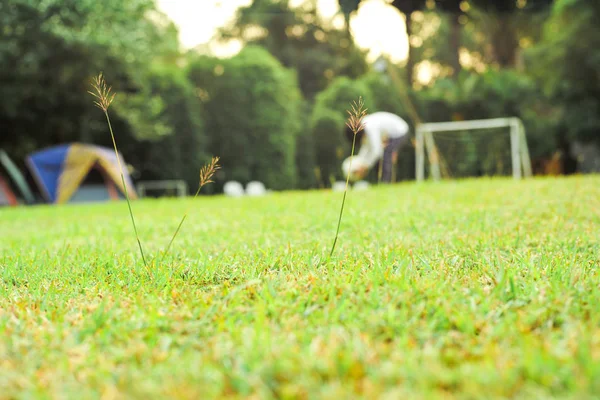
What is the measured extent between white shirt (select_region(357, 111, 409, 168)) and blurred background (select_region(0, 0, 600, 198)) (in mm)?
1129

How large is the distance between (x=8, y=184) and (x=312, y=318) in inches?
431

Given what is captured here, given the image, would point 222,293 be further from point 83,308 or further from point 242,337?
point 242,337

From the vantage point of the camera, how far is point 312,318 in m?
1.43

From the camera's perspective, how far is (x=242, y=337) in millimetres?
1259

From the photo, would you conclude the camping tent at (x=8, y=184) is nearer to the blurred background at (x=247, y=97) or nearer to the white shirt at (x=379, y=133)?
the blurred background at (x=247, y=97)

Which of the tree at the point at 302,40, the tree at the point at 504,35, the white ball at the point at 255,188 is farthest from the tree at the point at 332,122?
the tree at the point at 504,35

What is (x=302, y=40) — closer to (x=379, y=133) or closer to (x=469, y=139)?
(x=469, y=139)

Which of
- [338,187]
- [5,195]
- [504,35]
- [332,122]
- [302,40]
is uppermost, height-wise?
[302,40]

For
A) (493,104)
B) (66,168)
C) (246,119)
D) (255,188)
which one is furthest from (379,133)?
(493,104)

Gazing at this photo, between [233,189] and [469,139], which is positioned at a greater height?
[469,139]

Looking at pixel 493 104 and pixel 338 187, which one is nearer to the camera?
pixel 338 187

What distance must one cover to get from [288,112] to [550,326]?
38.9ft

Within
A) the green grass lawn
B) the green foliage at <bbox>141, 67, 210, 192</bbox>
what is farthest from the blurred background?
the green grass lawn

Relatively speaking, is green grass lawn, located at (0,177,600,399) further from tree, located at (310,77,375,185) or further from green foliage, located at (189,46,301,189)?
tree, located at (310,77,375,185)
